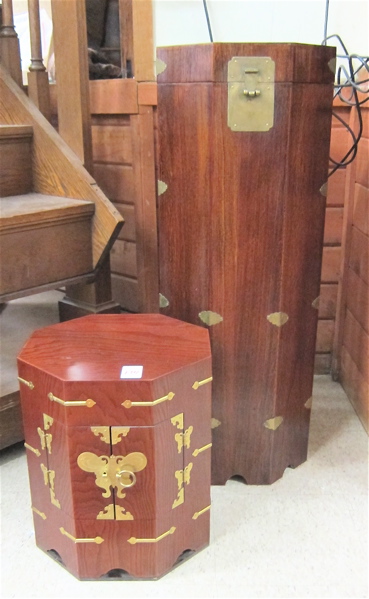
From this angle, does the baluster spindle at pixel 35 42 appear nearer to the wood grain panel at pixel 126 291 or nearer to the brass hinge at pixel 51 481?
the wood grain panel at pixel 126 291

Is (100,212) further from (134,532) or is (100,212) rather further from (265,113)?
(134,532)

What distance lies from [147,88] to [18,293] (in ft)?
2.41

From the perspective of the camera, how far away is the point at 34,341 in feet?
3.80

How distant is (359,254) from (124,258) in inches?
30.3

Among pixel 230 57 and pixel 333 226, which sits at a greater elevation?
pixel 230 57

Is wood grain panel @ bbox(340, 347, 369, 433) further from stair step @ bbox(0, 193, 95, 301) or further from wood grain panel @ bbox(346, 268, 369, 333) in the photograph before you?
stair step @ bbox(0, 193, 95, 301)

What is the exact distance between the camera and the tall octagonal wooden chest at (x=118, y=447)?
3.28ft

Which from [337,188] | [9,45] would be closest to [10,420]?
[9,45]

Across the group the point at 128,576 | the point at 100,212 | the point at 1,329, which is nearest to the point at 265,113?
the point at 100,212

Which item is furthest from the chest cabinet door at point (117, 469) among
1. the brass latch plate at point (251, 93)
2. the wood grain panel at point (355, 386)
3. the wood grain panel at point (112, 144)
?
the wood grain panel at point (112, 144)

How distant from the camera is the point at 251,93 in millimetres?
1112

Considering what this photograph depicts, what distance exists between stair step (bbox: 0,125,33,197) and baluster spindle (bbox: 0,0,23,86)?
197mm

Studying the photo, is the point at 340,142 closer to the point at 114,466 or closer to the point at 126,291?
the point at 126,291

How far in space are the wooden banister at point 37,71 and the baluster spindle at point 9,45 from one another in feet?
0.13
